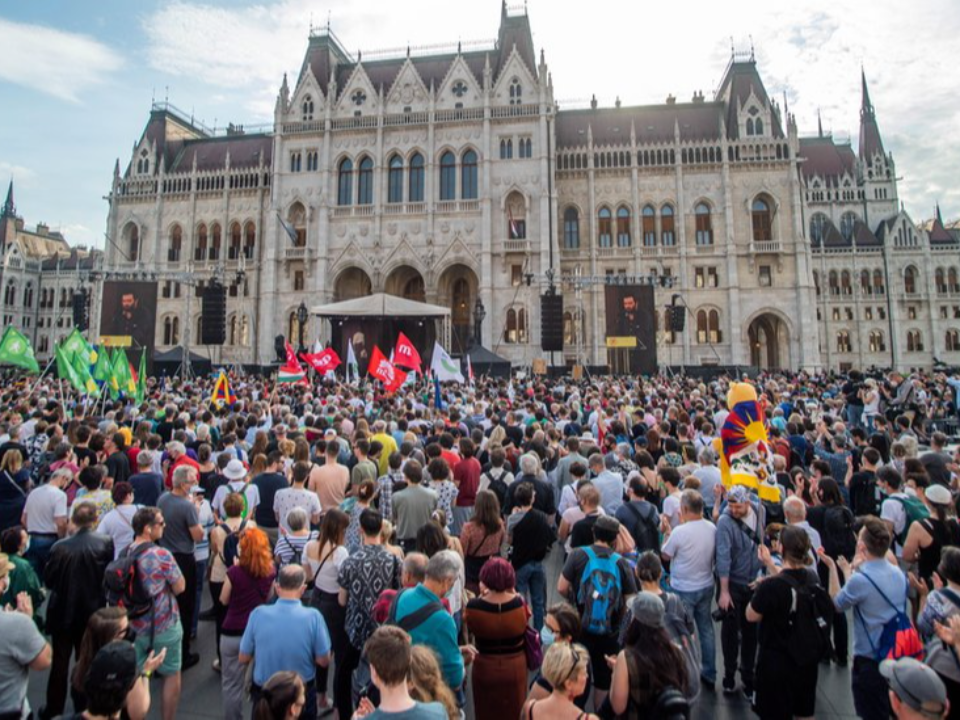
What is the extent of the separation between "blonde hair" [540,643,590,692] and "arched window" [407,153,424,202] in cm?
4125

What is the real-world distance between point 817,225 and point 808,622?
66187 mm

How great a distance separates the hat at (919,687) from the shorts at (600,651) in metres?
2.03

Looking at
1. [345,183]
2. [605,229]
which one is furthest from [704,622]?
[345,183]

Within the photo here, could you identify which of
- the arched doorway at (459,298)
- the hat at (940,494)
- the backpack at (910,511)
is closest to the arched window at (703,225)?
the arched doorway at (459,298)

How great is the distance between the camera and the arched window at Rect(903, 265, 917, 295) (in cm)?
5290

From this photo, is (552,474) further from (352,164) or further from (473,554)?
(352,164)

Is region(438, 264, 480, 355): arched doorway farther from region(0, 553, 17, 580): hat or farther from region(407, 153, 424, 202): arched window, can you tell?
region(0, 553, 17, 580): hat

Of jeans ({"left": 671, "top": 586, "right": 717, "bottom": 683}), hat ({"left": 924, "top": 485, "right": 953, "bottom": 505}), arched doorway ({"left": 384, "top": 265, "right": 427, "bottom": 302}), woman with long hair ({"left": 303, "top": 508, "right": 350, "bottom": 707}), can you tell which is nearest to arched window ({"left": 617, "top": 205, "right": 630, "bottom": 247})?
arched doorway ({"left": 384, "top": 265, "right": 427, "bottom": 302})

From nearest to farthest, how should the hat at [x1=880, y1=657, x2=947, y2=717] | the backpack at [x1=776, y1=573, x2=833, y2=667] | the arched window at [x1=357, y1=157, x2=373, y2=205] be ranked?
the hat at [x1=880, y1=657, x2=947, y2=717]
the backpack at [x1=776, y1=573, x2=833, y2=667]
the arched window at [x1=357, y1=157, x2=373, y2=205]

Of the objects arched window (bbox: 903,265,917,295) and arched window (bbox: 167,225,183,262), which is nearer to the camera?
arched window (bbox: 167,225,183,262)

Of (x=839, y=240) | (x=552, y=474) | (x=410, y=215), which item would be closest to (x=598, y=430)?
(x=552, y=474)

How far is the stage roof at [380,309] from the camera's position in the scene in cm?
3378

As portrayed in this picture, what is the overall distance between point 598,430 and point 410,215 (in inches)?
1294

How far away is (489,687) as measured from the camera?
158 inches
